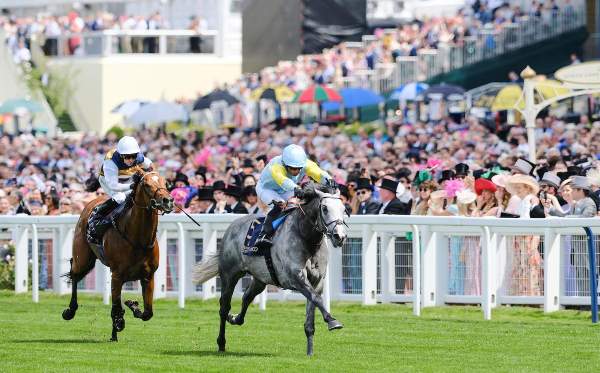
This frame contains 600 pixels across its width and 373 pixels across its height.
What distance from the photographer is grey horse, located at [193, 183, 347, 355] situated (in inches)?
493

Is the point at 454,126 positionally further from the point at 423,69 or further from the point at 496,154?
the point at 423,69

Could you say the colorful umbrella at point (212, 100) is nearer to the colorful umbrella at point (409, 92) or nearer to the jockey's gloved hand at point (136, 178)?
the colorful umbrella at point (409, 92)

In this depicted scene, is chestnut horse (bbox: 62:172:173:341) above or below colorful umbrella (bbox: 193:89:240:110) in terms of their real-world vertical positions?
below

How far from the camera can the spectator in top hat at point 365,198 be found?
57.6 feet

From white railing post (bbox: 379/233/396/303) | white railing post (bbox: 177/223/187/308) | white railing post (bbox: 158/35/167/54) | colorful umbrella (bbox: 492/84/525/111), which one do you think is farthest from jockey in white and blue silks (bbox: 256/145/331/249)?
white railing post (bbox: 158/35/167/54)

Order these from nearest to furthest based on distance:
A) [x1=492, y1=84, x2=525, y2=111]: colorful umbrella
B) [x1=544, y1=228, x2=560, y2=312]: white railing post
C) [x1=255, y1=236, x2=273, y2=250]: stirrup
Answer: [x1=255, y1=236, x2=273, y2=250]: stirrup, [x1=544, y1=228, x2=560, y2=312]: white railing post, [x1=492, y1=84, x2=525, y2=111]: colorful umbrella

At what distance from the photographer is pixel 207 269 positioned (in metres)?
14.1

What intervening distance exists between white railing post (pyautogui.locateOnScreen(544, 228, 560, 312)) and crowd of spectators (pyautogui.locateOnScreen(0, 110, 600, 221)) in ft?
1.46

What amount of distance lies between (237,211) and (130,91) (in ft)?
96.0

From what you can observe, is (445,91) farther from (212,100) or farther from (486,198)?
(486,198)

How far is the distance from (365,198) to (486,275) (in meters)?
2.80

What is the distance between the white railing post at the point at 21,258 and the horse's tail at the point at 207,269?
18.9 feet

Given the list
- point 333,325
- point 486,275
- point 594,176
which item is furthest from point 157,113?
point 333,325

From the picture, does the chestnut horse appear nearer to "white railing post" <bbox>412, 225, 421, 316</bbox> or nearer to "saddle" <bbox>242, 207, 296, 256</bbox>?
"saddle" <bbox>242, 207, 296, 256</bbox>
